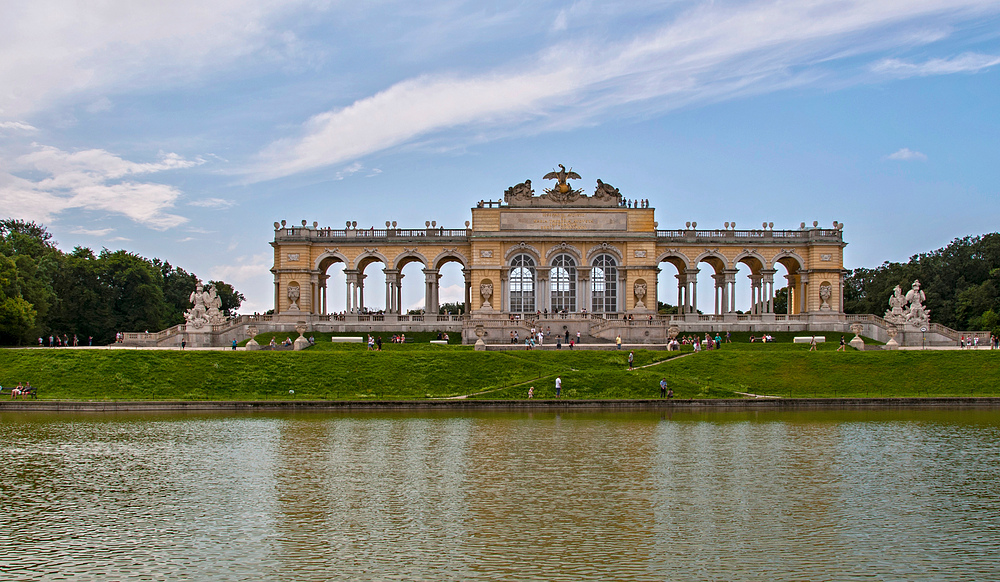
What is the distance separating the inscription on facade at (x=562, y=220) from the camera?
203 feet

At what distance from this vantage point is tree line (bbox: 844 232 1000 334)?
6412cm

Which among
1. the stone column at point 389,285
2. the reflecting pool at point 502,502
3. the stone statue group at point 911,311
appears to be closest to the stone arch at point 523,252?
the stone column at point 389,285

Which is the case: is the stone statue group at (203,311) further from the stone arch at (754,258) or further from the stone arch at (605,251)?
the stone arch at (754,258)

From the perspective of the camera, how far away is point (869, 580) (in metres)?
11.9

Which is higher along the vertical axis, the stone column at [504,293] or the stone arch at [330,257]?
the stone arch at [330,257]

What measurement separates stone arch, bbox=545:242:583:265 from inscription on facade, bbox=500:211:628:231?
4.33ft

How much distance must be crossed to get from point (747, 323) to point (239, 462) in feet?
146

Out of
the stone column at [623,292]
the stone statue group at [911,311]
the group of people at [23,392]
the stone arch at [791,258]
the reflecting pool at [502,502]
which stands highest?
the stone arch at [791,258]

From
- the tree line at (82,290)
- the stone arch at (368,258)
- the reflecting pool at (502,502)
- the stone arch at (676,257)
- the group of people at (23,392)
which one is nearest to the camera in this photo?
the reflecting pool at (502,502)

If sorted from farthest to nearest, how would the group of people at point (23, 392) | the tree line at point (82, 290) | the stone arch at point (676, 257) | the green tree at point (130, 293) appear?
the green tree at point (130, 293) < the stone arch at point (676, 257) < the tree line at point (82, 290) < the group of people at point (23, 392)

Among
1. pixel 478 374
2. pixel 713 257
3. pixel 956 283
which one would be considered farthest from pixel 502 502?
pixel 956 283

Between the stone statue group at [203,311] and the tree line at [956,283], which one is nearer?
the stone statue group at [203,311]

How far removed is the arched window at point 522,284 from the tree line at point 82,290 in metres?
31.3

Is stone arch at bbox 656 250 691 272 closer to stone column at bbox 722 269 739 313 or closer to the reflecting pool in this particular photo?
stone column at bbox 722 269 739 313
